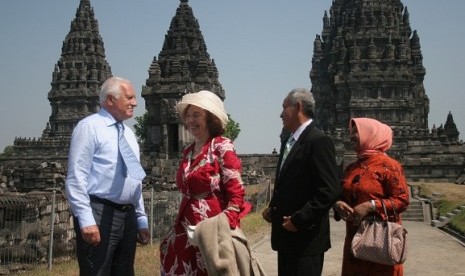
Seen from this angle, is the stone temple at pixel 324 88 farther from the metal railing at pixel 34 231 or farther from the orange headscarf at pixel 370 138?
the orange headscarf at pixel 370 138

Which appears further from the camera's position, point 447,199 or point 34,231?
point 447,199

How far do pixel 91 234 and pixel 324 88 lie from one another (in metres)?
58.7

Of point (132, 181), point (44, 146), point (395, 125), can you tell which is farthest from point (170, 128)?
point (132, 181)

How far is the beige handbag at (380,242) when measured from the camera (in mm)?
4707

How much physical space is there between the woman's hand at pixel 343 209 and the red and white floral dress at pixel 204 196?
88 cm

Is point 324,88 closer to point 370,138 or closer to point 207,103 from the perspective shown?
point 370,138

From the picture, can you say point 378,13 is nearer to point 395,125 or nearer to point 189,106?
point 395,125

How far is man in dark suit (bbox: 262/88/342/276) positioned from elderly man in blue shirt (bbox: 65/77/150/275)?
3.94ft

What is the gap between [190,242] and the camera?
4.42 meters

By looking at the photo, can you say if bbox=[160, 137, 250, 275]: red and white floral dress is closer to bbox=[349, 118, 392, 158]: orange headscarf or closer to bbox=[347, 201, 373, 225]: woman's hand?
bbox=[347, 201, 373, 225]: woman's hand

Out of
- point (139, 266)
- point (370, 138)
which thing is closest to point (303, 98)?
point (370, 138)

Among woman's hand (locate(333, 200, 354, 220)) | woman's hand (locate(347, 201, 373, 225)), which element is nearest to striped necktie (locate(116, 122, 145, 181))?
woman's hand (locate(333, 200, 354, 220))

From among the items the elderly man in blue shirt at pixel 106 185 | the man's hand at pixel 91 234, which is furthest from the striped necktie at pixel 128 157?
the man's hand at pixel 91 234

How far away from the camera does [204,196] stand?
15.0ft
